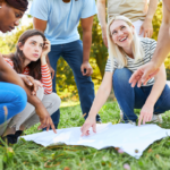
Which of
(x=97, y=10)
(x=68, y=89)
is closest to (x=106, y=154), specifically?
(x=97, y=10)

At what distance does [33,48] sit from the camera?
2320 millimetres

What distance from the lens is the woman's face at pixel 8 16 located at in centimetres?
181

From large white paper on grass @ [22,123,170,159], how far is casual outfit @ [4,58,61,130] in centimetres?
24

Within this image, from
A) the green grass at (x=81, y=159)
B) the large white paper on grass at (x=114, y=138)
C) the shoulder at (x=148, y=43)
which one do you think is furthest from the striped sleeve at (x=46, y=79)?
the shoulder at (x=148, y=43)

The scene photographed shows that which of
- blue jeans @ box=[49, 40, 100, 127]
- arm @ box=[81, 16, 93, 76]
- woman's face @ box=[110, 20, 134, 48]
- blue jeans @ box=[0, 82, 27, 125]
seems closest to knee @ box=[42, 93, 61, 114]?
blue jeans @ box=[49, 40, 100, 127]

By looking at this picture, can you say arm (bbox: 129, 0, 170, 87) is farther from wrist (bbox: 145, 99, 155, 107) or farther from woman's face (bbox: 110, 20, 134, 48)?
woman's face (bbox: 110, 20, 134, 48)

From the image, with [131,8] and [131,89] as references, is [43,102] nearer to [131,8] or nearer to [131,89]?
[131,89]

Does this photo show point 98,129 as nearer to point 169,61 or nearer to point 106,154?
point 106,154

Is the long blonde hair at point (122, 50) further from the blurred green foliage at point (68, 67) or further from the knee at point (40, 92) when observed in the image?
the blurred green foliage at point (68, 67)

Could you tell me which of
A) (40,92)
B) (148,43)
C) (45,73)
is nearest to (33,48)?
(45,73)

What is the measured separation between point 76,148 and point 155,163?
57 centimetres

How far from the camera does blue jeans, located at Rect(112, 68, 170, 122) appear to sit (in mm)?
2244

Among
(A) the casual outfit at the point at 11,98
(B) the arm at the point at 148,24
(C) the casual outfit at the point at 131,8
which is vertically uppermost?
(C) the casual outfit at the point at 131,8

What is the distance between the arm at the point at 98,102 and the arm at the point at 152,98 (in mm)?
384
